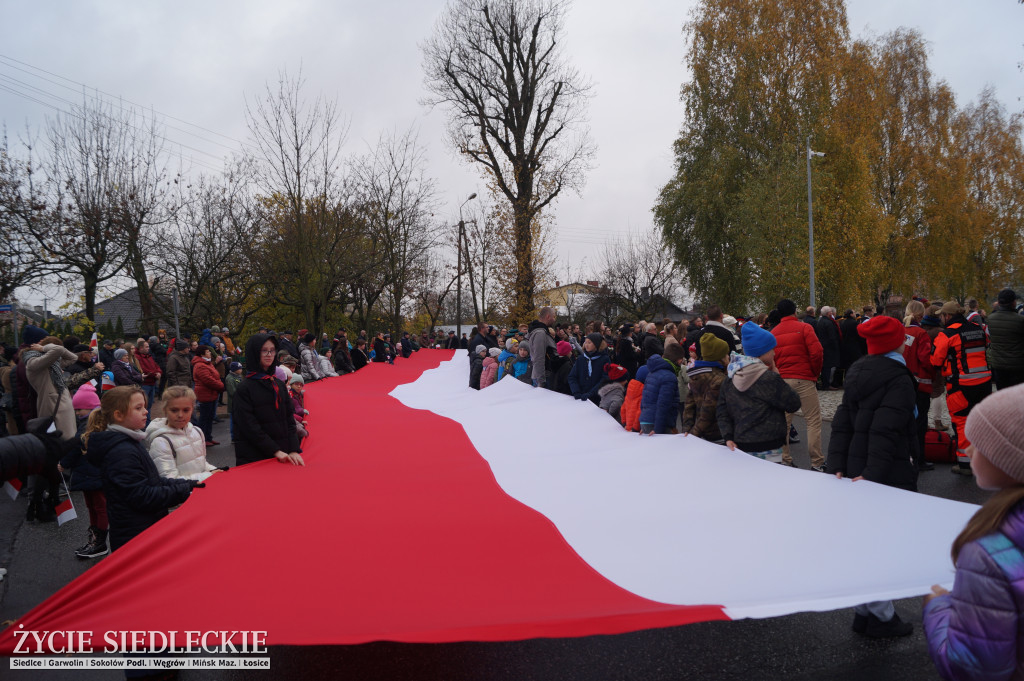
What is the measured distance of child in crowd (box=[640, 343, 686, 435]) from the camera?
6727mm

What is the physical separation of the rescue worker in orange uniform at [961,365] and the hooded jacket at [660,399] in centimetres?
354

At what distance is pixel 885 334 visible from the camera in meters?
4.37

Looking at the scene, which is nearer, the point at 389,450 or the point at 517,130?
the point at 389,450

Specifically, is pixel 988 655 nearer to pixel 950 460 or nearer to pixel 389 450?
pixel 389 450

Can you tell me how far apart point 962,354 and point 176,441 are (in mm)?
8126

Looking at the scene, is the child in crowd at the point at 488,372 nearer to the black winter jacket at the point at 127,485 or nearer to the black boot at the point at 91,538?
the black boot at the point at 91,538

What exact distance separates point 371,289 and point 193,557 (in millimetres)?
31835

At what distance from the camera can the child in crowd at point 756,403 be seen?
5.05 meters

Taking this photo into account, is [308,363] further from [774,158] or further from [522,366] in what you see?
[774,158]

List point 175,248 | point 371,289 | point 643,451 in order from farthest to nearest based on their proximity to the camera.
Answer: point 371,289 → point 175,248 → point 643,451

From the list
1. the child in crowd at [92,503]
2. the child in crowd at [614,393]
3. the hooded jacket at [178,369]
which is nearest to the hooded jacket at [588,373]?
the child in crowd at [614,393]

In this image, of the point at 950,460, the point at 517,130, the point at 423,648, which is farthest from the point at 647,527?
the point at 517,130

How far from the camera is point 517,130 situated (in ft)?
94.7

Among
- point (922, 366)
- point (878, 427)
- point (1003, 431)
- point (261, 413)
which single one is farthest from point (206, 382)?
point (1003, 431)
